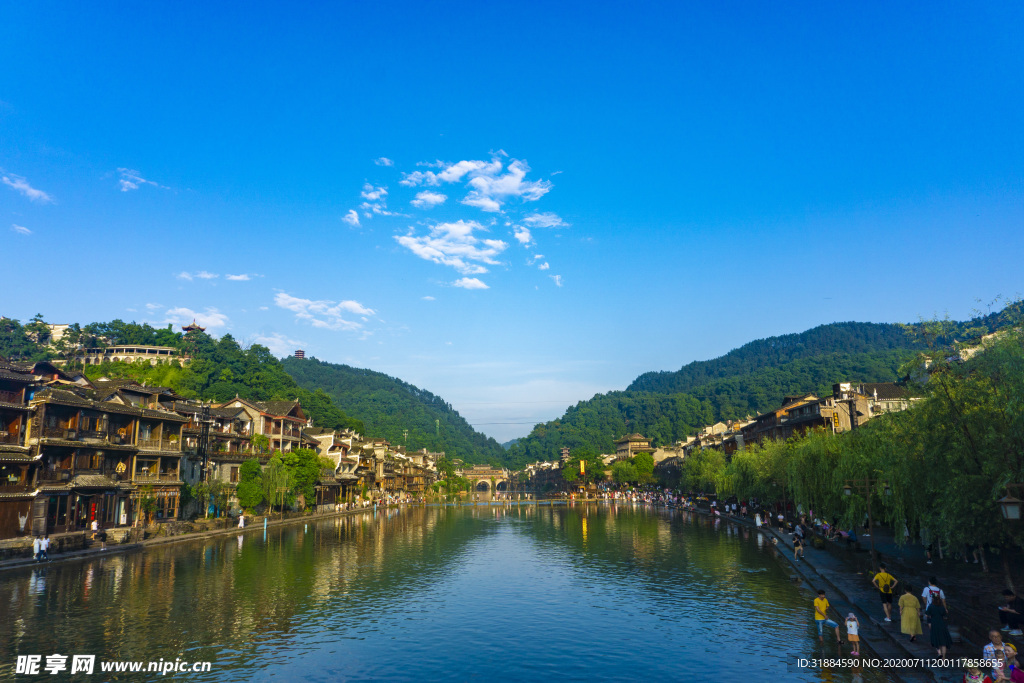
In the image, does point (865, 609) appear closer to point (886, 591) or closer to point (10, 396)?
point (886, 591)

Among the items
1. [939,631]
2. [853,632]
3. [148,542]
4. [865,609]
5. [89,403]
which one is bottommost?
[148,542]

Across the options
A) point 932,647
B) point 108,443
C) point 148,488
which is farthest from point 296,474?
point 932,647

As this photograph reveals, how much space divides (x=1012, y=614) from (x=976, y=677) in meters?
5.93

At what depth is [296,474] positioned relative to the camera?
238 feet

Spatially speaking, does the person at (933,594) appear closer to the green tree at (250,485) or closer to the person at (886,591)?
the person at (886,591)

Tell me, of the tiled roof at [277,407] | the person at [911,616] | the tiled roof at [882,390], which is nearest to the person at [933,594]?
the person at [911,616]

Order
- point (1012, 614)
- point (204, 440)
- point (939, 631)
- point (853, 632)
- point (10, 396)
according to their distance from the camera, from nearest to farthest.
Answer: point (939, 631)
point (1012, 614)
point (853, 632)
point (10, 396)
point (204, 440)

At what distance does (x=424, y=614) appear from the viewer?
25.6 meters

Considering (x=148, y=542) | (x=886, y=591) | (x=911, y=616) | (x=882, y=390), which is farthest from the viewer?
(x=882, y=390)

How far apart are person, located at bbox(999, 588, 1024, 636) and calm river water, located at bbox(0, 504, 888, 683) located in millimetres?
4443

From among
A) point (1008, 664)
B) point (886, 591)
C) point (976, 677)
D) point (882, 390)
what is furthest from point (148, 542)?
point (882, 390)

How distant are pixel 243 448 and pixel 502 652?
6033cm

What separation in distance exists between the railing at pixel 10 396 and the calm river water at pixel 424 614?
503 inches

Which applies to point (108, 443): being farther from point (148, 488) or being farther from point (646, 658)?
point (646, 658)
